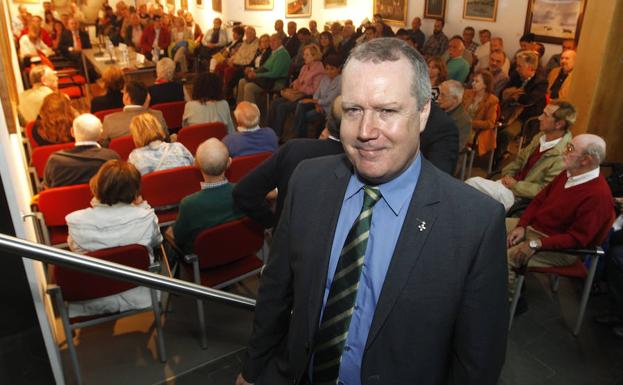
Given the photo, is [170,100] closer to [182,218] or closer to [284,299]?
[182,218]

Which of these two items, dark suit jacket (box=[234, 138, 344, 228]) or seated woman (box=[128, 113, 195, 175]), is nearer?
dark suit jacket (box=[234, 138, 344, 228])

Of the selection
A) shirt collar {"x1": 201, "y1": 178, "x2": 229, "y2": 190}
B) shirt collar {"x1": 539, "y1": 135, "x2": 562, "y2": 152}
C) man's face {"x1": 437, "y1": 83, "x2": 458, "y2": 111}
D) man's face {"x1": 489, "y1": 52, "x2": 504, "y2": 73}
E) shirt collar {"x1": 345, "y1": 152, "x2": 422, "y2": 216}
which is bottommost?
shirt collar {"x1": 201, "y1": 178, "x2": 229, "y2": 190}

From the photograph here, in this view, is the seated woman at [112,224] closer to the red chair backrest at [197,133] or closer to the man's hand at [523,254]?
the red chair backrest at [197,133]

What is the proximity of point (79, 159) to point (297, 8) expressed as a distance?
906 centimetres

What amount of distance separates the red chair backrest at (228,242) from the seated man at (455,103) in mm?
2476

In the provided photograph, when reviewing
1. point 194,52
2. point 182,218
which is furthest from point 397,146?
point 194,52

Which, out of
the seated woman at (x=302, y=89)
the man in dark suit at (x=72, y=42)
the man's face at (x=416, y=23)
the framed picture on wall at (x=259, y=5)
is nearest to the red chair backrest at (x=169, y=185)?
the seated woman at (x=302, y=89)

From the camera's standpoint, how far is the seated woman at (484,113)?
16.9 feet

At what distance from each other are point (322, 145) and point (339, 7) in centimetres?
1002

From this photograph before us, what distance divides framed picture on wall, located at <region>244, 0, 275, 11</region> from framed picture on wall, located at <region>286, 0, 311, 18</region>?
403 millimetres

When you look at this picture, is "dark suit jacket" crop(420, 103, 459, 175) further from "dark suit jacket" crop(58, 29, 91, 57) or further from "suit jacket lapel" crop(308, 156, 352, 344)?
"dark suit jacket" crop(58, 29, 91, 57)

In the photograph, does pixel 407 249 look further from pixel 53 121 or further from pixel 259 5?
pixel 259 5

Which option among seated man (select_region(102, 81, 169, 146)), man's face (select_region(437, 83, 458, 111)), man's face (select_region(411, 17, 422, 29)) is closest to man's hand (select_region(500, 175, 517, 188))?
man's face (select_region(437, 83, 458, 111))

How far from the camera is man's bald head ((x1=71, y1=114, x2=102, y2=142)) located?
3.55 metres
